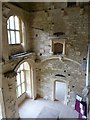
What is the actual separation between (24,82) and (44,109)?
6.16ft

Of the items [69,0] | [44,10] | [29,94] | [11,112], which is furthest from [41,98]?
[69,0]

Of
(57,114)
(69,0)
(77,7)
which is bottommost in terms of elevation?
(57,114)

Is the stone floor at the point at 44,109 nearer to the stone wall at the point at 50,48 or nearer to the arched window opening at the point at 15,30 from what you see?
the stone wall at the point at 50,48

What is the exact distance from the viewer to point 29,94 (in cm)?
755

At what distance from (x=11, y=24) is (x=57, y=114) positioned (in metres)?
4.68

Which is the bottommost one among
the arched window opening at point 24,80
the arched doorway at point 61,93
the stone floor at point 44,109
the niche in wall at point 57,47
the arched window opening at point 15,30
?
the stone floor at point 44,109

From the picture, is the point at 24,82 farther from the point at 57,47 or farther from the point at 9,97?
the point at 57,47

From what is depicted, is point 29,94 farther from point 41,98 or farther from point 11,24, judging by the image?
point 11,24

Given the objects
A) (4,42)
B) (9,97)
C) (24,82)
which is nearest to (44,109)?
(24,82)

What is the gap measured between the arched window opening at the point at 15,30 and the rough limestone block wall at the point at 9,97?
5.64 feet

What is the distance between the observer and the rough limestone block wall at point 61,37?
5.95 metres

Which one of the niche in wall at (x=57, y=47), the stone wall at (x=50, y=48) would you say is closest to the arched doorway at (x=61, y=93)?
the stone wall at (x=50, y=48)

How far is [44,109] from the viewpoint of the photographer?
6.55 m

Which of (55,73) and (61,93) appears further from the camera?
(61,93)
